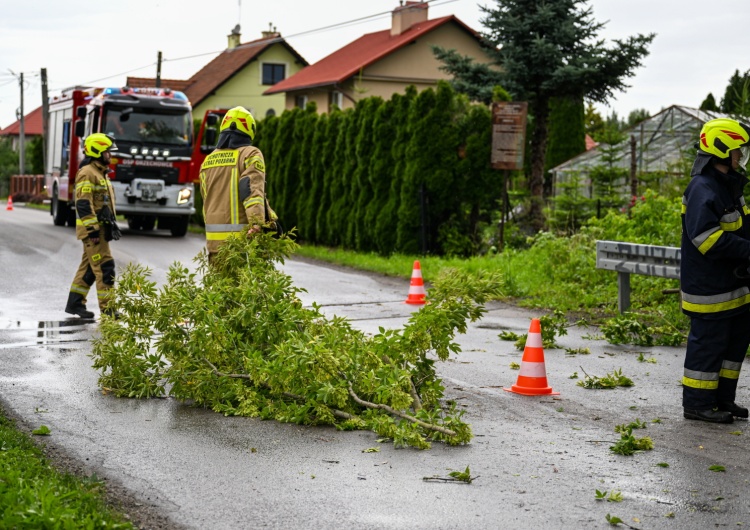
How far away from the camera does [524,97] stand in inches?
1214

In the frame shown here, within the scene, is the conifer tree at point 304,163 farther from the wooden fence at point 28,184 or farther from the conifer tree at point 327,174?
the wooden fence at point 28,184

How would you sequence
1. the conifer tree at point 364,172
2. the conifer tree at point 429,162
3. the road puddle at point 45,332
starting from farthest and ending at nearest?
the conifer tree at point 364,172 → the conifer tree at point 429,162 → the road puddle at point 45,332

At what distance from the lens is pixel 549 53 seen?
29.9 m

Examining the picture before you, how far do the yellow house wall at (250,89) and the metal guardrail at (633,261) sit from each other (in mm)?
52515

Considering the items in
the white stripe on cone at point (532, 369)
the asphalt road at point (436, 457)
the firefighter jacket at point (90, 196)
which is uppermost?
the firefighter jacket at point (90, 196)

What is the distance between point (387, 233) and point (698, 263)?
14103 millimetres

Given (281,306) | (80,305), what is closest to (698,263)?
(281,306)

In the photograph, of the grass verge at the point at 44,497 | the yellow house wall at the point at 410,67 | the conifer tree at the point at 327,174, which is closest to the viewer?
the grass verge at the point at 44,497

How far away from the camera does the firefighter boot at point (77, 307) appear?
12281mm

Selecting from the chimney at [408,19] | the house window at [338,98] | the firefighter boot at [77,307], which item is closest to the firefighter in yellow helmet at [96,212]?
the firefighter boot at [77,307]

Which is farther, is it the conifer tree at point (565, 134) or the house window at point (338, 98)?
the house window at point (338, 98)

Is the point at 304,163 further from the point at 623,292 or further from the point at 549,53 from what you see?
the point at 623,292

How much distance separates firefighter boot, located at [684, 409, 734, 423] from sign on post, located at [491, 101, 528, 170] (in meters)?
11.8

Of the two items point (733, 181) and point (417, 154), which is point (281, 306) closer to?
point (733, 181)
